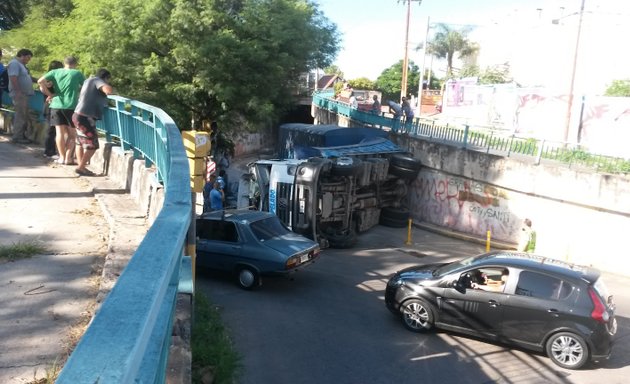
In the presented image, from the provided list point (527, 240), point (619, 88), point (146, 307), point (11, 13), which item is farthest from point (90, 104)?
point (619, 88)

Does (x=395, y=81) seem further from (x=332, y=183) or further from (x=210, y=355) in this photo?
(x=210, y=355)

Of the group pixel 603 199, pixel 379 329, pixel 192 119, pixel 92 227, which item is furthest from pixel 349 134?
pixel 92 227

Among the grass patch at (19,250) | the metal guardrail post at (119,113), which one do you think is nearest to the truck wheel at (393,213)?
the metal guardrail post at (119,113)

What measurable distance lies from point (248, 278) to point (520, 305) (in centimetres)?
519

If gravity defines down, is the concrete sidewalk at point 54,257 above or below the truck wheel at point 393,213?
above

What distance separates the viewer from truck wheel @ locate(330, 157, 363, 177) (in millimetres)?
15273

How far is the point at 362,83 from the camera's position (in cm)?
7081

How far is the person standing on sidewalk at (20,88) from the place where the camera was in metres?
8.85

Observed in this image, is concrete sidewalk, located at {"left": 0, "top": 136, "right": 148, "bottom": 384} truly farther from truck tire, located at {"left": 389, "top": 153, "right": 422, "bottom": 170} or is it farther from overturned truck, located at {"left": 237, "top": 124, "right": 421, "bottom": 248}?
truck tire, located at {"left": 389, "top": 153, "right": 422, "bottom": 170}

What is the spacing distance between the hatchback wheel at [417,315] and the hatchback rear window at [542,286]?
1.56 m

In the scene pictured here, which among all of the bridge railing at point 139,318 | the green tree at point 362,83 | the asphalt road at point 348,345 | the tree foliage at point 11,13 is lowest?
the asphalt road at point 348,345

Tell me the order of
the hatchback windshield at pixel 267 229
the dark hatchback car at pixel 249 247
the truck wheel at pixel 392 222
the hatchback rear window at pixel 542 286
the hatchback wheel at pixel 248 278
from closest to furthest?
the hatchback rear window at pixel 542 286
the dark hatchback car at pixel 249 247
the hatchback wheel at pixel 248 278
the hatchback windshield at pixel 267 229
the truck wheel at pixel 392 222

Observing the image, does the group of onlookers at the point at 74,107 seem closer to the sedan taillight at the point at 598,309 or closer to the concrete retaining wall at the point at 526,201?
the sedan taillight at the point at 598,309

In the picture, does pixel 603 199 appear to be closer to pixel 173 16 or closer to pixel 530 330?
pixel 530 330
